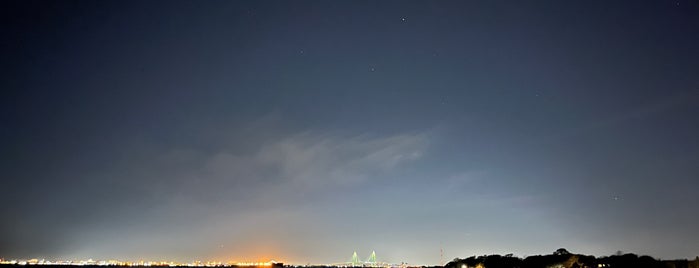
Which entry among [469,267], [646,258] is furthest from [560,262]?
[469,267]

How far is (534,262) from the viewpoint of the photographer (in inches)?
4060

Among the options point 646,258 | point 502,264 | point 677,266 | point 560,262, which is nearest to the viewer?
point 677,266

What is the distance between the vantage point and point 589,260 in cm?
8481

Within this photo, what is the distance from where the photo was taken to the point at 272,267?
16862 centimetres

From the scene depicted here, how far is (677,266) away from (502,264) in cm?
5254

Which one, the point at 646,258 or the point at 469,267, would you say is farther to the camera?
the point at 469,267

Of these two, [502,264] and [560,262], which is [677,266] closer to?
[560,262]

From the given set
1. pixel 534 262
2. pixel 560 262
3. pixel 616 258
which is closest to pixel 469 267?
pixel 534 262

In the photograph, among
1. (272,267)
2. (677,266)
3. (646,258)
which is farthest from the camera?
(272,267)

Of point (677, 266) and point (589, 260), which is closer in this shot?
point (677, 266)

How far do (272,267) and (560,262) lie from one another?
333ft

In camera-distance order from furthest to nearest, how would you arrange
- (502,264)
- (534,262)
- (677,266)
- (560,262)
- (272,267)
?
(272,267) → (502,264) → (534,262) → (560,262) → (677,266)

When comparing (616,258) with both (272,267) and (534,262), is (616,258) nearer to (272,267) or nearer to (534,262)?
(534,262)

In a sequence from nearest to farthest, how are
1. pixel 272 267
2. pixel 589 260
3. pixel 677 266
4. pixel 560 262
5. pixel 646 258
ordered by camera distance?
pixel 677 266 → pixel 646 258 → pixel 589 260 → pixel 560 262 → pixel 272 267
